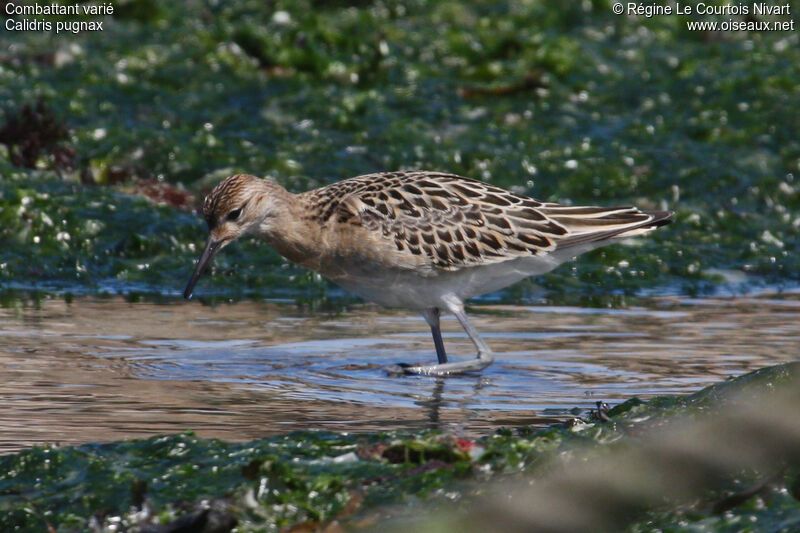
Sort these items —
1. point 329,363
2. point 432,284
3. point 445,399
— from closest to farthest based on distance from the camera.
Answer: point 445,399 → point 329,363 → point 432,284

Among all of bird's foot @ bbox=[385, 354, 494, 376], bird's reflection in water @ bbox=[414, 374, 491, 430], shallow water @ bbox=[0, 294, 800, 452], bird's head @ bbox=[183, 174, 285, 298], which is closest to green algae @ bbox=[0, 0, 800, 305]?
shallow water @ bbox=[0, 294, 800, 452]

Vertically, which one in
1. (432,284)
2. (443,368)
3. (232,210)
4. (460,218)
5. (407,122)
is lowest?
(443,368)

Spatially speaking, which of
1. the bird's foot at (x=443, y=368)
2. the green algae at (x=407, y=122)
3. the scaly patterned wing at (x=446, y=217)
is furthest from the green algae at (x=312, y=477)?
the green algae at (x=407, y=122)

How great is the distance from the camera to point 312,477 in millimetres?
4703

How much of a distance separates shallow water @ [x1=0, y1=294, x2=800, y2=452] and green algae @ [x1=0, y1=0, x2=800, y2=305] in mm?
893

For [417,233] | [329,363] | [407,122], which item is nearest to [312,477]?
[329,363]

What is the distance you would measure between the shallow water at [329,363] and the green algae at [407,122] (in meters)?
0.89

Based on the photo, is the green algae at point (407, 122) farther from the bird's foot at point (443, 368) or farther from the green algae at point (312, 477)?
the green algae at point (312, 477)

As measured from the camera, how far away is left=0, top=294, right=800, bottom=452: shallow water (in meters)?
6.62

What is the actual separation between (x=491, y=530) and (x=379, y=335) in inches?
201

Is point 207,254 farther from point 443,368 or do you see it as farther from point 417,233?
point 443,368

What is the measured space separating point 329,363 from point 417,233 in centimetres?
103

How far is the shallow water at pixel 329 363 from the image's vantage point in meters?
6.62

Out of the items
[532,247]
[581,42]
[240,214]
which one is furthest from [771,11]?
[240,214]
